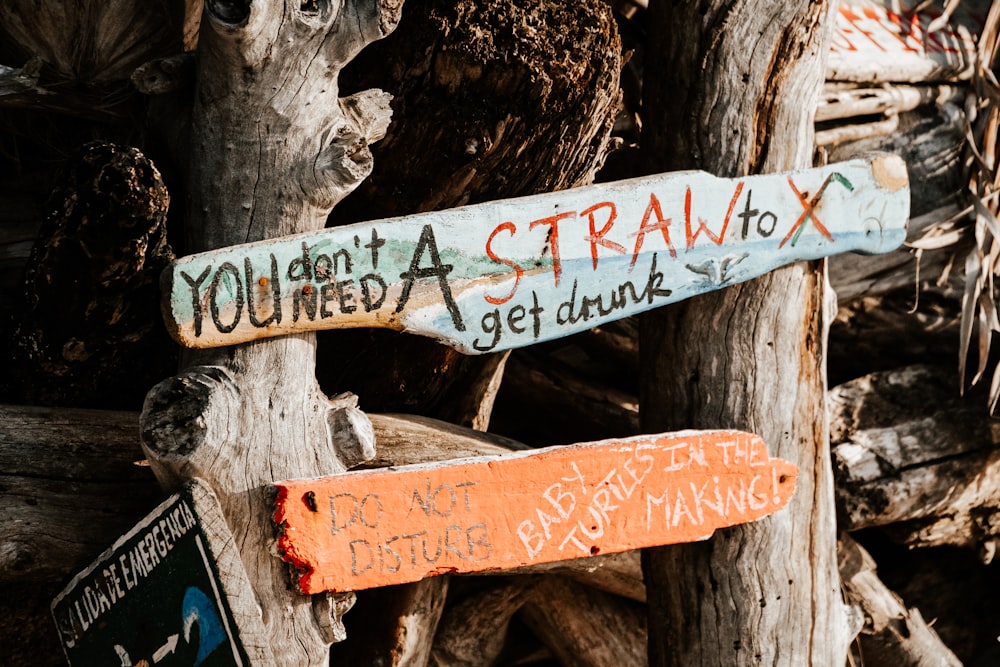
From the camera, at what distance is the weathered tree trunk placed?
8.34ft

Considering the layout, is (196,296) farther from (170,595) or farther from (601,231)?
(601,231)

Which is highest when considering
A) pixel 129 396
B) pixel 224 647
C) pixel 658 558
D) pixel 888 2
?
pixel 888 2

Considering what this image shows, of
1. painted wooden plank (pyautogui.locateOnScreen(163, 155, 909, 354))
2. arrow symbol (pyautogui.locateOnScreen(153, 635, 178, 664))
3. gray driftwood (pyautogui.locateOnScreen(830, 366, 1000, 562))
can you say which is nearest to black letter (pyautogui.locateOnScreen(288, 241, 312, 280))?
painted wooden plank (pyautogui.locateOnScreen(163, 155, 909, 354))

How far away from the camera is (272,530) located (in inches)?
77.3

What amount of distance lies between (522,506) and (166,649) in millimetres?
738

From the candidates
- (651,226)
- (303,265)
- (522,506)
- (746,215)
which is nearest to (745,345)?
(746,215)

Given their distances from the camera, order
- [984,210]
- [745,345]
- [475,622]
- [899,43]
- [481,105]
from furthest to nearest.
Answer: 1. [899,43]
2. [984,210]
3. [475,622]
4. [745,345]
5. [481,105]

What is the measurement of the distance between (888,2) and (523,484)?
2.62m

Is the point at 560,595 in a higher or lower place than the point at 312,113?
lower

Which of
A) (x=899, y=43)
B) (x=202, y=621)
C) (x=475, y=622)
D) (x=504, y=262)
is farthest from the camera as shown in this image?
(x=899, y=43)

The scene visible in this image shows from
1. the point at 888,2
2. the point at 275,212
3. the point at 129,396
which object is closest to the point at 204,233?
the point at 275,212

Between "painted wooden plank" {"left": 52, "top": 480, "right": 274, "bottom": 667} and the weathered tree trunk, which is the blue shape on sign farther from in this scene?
the weathered tree trunk

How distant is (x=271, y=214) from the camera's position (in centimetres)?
204

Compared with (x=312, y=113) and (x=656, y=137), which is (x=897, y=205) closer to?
(x=656, y=137)
